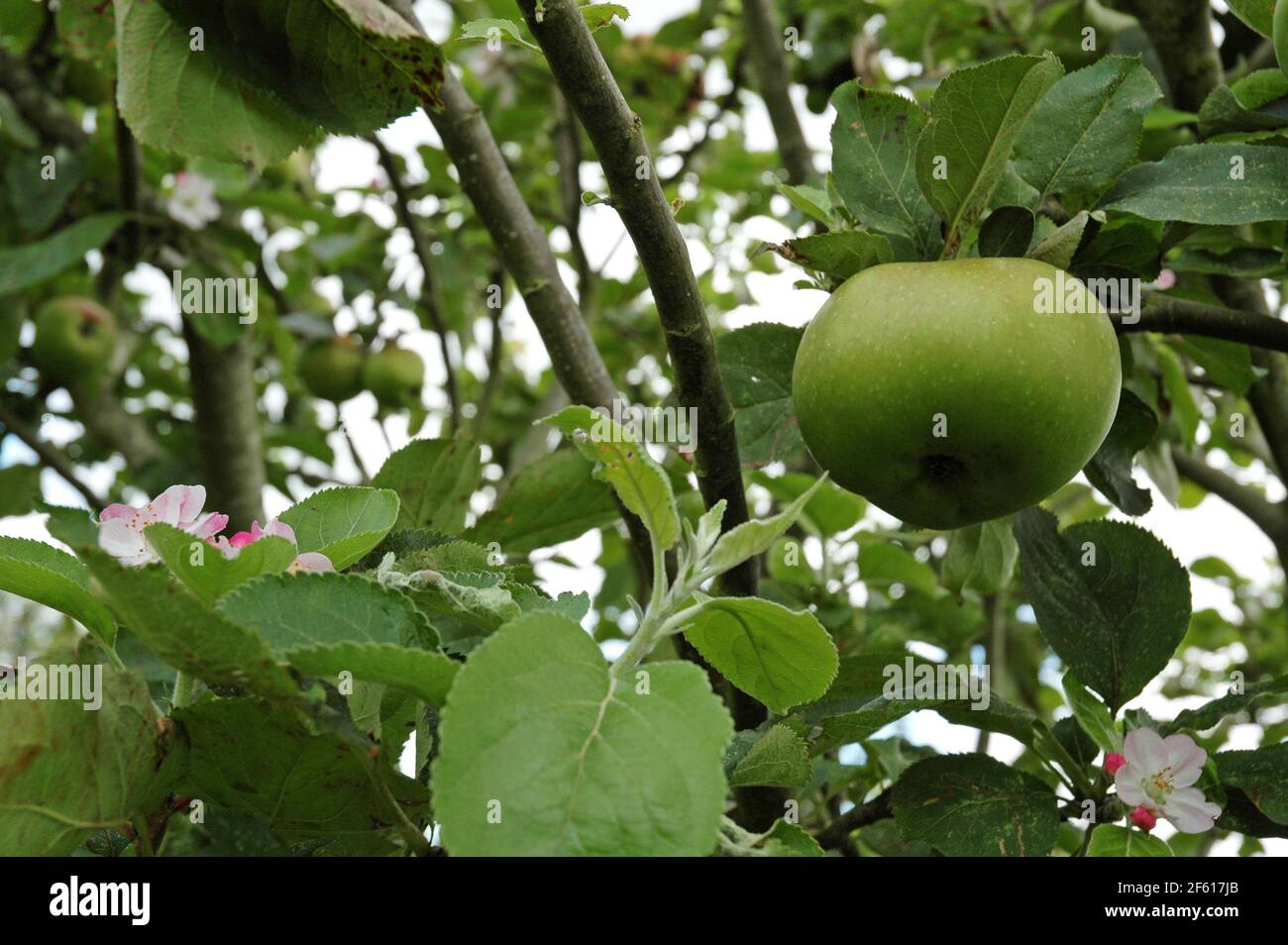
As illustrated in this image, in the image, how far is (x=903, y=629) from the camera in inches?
79.6

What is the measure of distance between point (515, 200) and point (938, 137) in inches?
23.7

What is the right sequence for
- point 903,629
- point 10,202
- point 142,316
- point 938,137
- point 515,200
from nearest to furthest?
point 938,137 → point 515,200 → point 903,629 → point 10,202 → point 142,316

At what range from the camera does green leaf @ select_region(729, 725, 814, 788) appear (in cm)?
74

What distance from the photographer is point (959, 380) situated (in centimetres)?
89

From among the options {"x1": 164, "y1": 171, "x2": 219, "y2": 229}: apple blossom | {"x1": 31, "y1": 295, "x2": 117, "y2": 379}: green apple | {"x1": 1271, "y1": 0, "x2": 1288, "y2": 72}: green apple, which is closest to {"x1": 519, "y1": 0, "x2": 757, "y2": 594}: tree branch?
{"x1": 1271, "y1": 0, "x2": 1288, "y2": 72}: green apple

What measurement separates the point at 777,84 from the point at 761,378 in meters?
1.42

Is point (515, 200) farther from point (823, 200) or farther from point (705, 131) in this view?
point (705, 131)

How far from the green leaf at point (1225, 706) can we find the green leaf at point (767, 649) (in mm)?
460

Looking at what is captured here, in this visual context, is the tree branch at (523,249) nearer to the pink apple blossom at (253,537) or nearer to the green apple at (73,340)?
the pink apple blossom at (253,537)

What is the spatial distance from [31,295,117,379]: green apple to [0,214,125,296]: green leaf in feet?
1.12

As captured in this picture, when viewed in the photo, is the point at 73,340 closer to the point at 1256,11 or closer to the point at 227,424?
the point at 227,424

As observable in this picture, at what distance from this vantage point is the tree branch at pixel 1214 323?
3.67 ft

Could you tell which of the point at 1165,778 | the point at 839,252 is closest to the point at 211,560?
the point at 839,252
